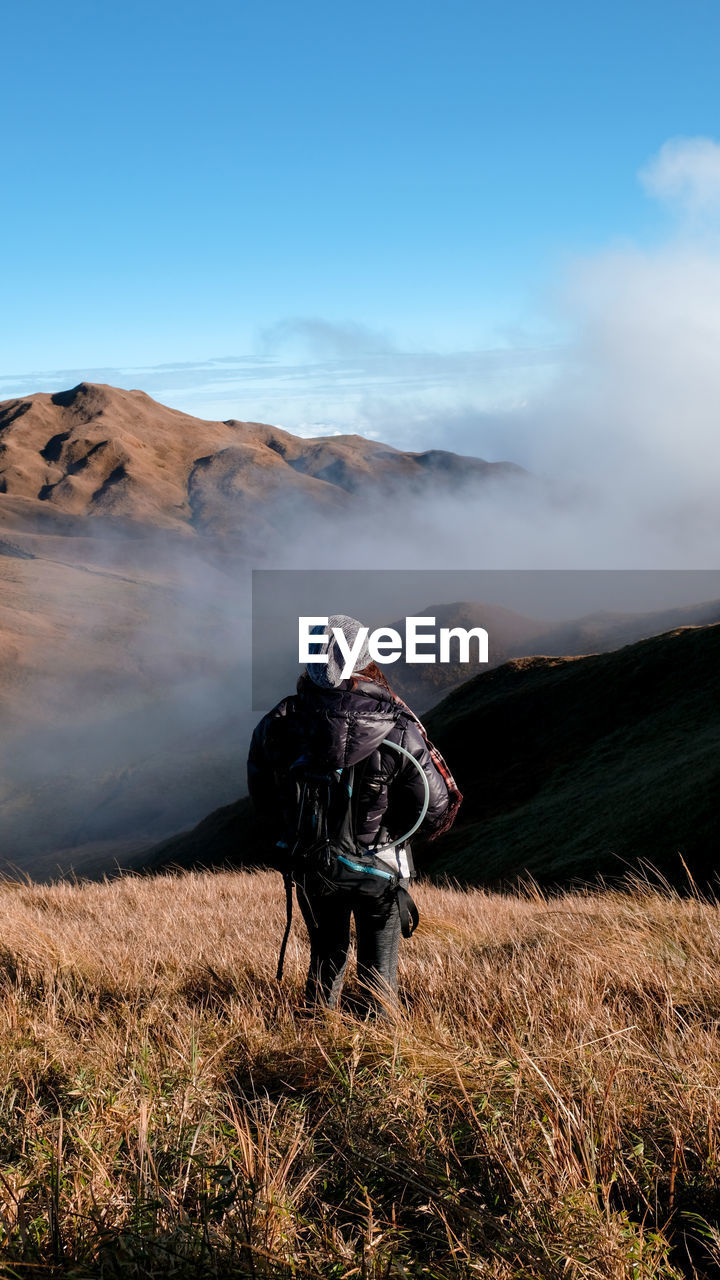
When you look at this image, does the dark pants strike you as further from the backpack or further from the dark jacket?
the dark jacket

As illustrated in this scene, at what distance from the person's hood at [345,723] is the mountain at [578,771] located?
711 centimetres

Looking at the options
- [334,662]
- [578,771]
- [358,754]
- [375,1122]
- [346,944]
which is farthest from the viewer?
[578,771]

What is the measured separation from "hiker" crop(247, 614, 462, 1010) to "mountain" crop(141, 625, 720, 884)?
6.66 meters

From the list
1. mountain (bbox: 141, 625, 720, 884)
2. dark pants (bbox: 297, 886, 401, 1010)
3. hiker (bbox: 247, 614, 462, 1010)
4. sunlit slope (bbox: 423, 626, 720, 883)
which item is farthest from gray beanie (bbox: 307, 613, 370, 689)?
sunlit slope (bbox: 423, 626, 720, 883)

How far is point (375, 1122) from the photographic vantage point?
2.71 metres

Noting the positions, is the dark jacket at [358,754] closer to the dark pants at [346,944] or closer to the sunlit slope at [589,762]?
the dark pants at [346,944]

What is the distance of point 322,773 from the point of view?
149 inches

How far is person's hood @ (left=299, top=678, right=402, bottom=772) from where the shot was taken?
372cm

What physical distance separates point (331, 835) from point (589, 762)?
Answer: 26.9m

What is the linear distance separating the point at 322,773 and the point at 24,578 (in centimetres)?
14879

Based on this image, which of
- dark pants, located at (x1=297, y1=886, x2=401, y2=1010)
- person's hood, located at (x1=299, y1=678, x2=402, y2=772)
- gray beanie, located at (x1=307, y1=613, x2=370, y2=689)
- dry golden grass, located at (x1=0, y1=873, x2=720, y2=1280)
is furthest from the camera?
dark pants, located at (x1=297, y1=886, x2=401, y2=1010)

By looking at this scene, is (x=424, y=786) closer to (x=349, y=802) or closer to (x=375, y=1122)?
(x=349, y=802)

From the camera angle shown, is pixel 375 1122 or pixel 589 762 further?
pixel 589 762

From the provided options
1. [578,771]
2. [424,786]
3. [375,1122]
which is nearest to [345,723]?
[424,786]
